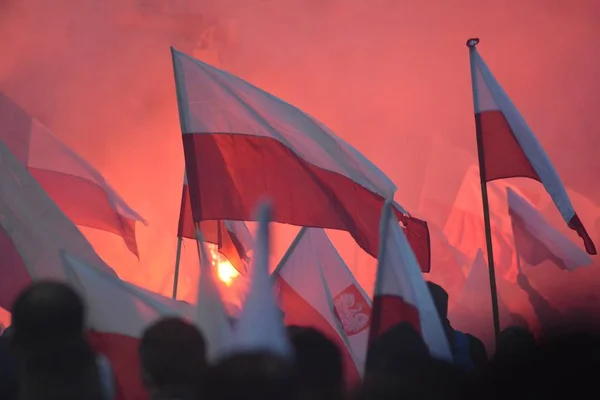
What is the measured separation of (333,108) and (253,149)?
825 cm

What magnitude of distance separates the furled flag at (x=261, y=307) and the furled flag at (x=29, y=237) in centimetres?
187

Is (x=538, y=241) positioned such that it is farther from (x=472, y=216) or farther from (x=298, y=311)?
(x=472, y=216)

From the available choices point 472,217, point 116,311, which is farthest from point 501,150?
point 472,217

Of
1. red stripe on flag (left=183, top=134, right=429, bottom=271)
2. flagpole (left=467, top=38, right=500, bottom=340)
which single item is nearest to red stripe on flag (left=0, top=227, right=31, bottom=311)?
red stripe on flag (left=183, top=134, right=429, bottom=271)

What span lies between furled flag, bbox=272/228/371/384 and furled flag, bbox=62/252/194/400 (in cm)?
129

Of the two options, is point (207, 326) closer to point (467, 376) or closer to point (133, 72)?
point (467, 376)

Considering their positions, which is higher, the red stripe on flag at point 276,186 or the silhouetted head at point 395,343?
the red stripe on flag at point 276,186

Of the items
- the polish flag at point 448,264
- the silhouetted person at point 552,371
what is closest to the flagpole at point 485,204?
the silhouetted person at point 552,371

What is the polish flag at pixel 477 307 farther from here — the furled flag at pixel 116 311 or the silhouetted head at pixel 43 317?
the silhouetted head at pixel 43 317

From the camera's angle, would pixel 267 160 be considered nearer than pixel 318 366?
No

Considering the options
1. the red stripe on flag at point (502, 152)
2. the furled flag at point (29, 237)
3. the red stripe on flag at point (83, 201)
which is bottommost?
the furled flag at point (29, 237)

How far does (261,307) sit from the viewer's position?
1677 millimetres

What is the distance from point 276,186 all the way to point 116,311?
1.45 meters

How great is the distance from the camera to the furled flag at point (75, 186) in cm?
548
